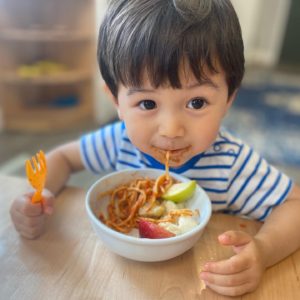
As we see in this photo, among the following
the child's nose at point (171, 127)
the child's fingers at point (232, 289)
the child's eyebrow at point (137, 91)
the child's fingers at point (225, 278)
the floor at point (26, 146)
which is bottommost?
the floor at point (26, 146)

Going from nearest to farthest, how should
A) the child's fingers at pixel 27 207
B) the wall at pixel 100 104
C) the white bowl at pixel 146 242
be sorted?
the white bowl at pixel 146 242
the child's fingers at pixel 27 207
the wall at pixel 100 104

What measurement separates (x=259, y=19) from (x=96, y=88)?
10.8 ft

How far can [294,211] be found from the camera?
0.66m

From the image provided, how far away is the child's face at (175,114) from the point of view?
568 millimetres

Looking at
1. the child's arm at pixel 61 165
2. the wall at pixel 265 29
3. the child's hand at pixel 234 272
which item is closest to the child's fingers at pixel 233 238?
the child's hand at pixel 234 272

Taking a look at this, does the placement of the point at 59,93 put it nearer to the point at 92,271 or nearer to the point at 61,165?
the point at 61,165

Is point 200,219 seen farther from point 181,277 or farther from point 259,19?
point 259,19

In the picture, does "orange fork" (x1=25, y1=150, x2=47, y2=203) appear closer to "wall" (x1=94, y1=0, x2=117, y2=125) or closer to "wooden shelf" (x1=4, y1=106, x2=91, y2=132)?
"wooden shelf" (x1=4, y1=106, x2=91, y2=132)

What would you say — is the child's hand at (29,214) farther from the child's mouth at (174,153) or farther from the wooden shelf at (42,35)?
the wooden shelf at (42,35)

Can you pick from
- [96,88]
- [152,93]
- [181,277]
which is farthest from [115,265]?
[96,88]

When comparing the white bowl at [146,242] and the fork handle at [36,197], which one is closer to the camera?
the white bowl at [146,242]

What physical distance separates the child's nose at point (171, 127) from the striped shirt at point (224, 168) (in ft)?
0.66

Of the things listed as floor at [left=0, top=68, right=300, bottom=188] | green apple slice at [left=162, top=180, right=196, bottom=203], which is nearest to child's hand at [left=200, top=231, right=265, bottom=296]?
green apple slice at [left=162, top=180, right=196, bottom=203]

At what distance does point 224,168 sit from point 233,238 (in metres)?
0.27
